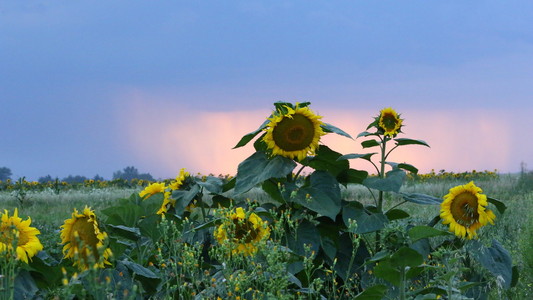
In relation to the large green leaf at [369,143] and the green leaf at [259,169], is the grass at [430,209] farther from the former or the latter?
the green leaf at [259,169]

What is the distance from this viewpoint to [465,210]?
14.3ft

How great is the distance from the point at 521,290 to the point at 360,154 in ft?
6.47

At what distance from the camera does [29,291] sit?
11.1 ft

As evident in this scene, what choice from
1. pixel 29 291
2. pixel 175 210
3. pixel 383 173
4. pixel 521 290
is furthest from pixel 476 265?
pixel 29 291

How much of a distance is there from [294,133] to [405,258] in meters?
1.46

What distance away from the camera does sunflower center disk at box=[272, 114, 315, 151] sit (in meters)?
4.49

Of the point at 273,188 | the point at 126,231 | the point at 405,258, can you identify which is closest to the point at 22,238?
the point at 126,231

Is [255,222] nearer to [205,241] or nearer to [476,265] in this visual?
[205,241]

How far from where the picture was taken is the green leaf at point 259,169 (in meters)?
4.27

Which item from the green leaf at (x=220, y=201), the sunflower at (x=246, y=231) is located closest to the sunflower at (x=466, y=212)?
the sunflower at (x=246, y=231)

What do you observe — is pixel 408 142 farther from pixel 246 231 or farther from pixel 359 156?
pixel 246 231

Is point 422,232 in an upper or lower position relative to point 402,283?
upper

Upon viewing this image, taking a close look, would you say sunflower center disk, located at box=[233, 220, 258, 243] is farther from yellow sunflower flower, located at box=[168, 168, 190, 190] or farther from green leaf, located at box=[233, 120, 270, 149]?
yellow sunflower flower, located at box=[168, 168, 190, 190]

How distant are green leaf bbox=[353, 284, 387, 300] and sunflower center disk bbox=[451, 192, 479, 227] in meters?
1.13
